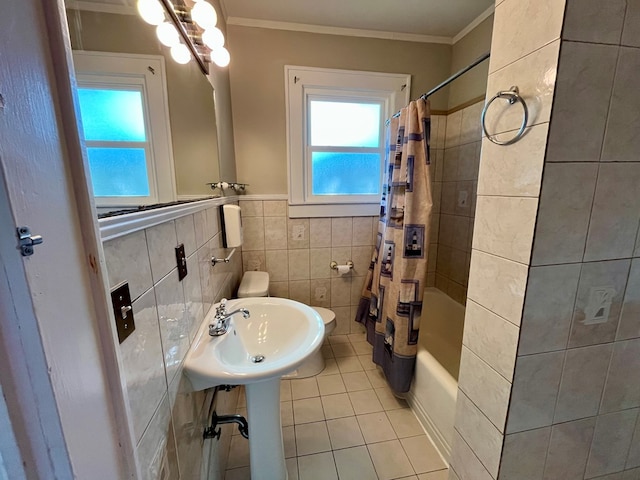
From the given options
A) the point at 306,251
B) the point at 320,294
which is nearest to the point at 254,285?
the point at 306,251

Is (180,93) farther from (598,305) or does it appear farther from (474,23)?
(474,23)

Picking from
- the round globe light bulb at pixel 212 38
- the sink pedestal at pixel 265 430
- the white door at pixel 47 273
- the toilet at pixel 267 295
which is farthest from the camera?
the toilet at pixel 267 295

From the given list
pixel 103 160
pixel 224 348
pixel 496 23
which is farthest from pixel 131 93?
pixel 496 23

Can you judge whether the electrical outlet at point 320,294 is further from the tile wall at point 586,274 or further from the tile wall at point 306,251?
the tile wall at point 586,274

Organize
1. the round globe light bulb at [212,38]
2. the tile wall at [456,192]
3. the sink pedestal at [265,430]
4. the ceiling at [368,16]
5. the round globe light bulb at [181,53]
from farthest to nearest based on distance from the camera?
the tile wall at [456,192]
the ceiling at [368,16]
the round globe light bulb at [212,38]
the sink pedestal at [265,430]
the round globe light bulb at [181,53]

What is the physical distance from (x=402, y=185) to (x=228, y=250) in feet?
3.78

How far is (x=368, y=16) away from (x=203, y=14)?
128 centimetres

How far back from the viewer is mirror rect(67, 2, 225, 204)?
52 centimetres

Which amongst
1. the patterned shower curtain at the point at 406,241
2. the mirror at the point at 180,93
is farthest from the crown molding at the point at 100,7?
the patterned shower curtain at the point at 406,241

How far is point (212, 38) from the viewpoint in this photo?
121cm

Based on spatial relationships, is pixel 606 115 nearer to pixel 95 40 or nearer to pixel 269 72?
pixel 95 40

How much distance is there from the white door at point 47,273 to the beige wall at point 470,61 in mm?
2239

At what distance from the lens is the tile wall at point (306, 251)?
2195mm

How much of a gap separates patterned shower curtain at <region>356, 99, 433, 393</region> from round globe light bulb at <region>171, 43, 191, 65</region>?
3.80ft
